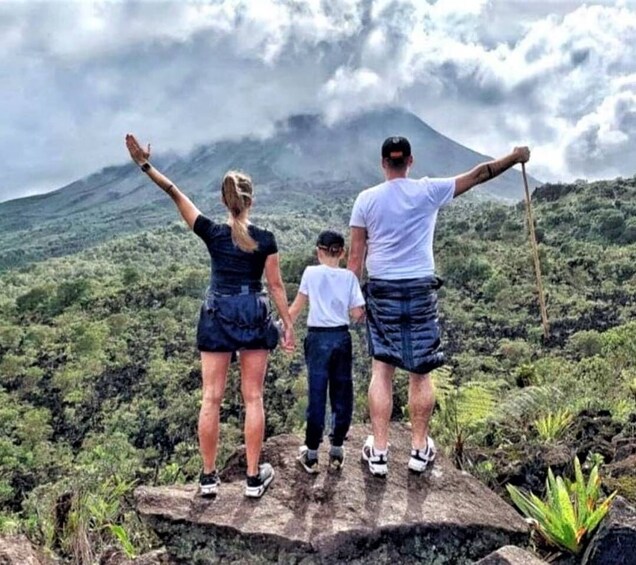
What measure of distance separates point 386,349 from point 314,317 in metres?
0.35

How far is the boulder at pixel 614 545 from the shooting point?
2.92 metres

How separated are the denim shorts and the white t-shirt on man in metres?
0.56

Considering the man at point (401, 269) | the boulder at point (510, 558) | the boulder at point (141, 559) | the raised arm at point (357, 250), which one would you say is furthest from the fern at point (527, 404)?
the boulder at point (141, 559)

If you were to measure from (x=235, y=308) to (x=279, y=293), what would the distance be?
214 mm

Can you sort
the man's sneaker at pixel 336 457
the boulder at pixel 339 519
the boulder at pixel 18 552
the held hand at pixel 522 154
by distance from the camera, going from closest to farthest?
the boulder at pixel 339 519 → the boulder at pixel 18 552 → the held hand at pixel 522 154 → the man's sneaker at pixel 336 457

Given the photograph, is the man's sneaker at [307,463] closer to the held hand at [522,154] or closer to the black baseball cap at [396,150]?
the black baseball cap at [396,150]

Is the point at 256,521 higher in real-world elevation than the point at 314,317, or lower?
lower

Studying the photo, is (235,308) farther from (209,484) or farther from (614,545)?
(614,545)

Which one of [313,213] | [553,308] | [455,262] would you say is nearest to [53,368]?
[455,262]

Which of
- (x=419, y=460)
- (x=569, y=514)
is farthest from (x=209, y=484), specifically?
(x=569, y=514)

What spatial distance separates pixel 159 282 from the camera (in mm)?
52344

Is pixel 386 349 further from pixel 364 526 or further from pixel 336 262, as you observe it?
pixel 364 526

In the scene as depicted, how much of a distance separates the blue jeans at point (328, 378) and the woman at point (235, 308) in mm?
208

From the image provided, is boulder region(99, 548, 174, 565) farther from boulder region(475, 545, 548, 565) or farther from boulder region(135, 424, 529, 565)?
boulder region(475, 545, 548, 565)
